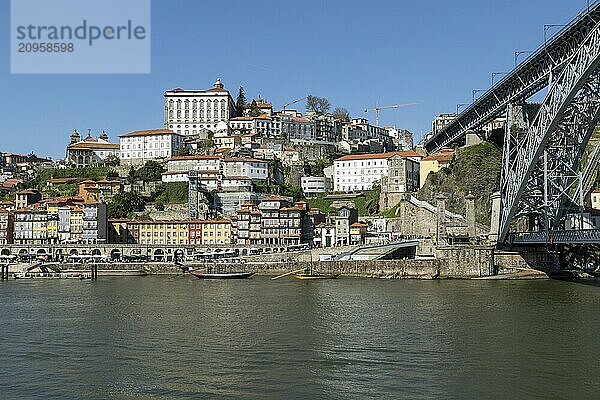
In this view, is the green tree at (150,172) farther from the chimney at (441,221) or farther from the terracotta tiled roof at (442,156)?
the chimney at (441,221)

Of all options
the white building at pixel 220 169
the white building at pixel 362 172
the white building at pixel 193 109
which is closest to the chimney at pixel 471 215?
the white building at pixel 362 172

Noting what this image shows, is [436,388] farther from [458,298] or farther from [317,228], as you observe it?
[317,228]

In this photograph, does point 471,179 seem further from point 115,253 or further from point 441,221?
point 115,253

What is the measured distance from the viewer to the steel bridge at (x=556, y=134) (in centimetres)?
2048

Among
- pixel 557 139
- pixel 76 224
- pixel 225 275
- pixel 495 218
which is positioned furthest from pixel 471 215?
pixel 76 224

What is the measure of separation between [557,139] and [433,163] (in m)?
22.3

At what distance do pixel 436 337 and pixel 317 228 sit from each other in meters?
26.5

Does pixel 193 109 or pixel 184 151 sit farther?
pixel 193 109

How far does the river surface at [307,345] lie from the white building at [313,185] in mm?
26839

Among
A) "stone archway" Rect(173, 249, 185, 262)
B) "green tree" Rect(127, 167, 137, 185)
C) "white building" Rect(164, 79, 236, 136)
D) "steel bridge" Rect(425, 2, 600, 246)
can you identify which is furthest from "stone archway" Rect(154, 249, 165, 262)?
"white building" Rect(164, 79, 236, 136)

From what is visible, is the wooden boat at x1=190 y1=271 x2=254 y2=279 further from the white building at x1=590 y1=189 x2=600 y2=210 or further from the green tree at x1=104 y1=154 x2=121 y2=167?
the green tree at x1=104 y1=154 x2=121 y2=167

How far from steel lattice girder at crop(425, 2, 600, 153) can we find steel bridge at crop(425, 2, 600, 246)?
0.03 m

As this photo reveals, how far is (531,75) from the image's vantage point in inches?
1041

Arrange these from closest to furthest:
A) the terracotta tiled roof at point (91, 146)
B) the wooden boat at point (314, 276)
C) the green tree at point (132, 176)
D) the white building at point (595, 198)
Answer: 1. the wooden boat at point (314, 276)
2. the white building at point (595, 198)
3. the green tree at point (132, 176)
4. the terracotta tiled roof at point (91, 146)
